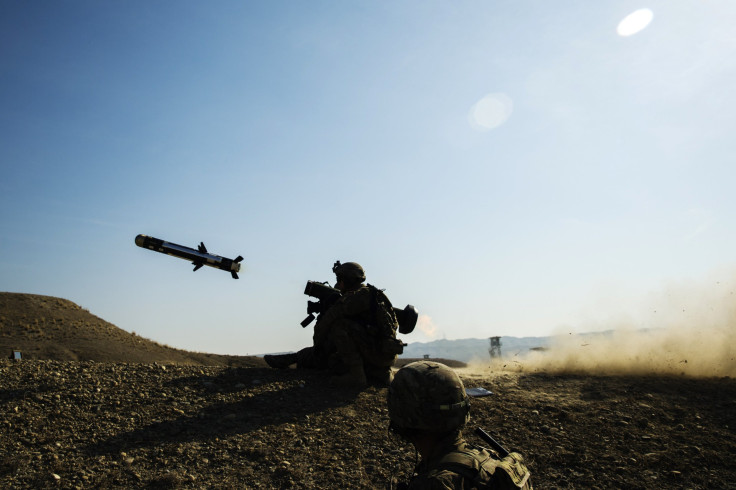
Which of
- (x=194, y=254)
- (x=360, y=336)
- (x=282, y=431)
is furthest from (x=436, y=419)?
(x=194, y=254)

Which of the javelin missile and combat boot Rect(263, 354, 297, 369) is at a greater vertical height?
the javelin missile

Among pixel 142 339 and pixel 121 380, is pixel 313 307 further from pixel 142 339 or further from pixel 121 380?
pixel 142 339

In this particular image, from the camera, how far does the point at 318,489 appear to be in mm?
6312

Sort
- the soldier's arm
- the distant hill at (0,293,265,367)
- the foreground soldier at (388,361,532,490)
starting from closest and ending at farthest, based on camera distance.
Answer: the foreground soldier at (388,361,532,490)
the soldier's arm
the distant hill at (0,293,265,367)

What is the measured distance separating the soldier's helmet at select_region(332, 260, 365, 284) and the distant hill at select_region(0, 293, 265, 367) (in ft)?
29.5

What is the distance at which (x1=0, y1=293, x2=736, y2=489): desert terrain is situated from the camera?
644 cm

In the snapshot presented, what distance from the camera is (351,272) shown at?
36.7ft

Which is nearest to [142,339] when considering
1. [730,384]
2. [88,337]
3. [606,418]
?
[88,337]

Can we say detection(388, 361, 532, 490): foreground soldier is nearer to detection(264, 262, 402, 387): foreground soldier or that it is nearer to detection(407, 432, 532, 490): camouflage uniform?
detection(407, 432, 532, 490): camouflage uniform

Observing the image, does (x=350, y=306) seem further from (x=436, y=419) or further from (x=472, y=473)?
(x=472, y=473)

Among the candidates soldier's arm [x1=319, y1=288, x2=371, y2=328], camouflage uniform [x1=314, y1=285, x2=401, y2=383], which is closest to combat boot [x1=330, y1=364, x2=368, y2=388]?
camouflage uniform [x1=314, y1=285, x2=401, y2=383]

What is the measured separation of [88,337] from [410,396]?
1936 centimetres

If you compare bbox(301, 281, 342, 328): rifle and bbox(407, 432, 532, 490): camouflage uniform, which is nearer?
bbox(407, 432, 532, 490): camouflage uniform

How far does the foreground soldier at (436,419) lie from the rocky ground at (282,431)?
2.67 m
